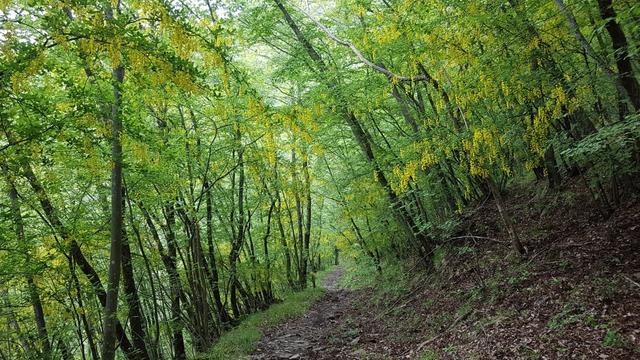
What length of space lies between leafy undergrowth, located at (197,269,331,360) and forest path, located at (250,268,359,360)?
0.87ft

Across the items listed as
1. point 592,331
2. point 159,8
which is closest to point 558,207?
point 592,331

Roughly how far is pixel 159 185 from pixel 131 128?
298 cm

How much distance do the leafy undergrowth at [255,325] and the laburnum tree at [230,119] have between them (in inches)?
33.5

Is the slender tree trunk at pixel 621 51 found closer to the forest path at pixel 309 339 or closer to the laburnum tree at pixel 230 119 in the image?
the laburnum tree at pixel 230 119

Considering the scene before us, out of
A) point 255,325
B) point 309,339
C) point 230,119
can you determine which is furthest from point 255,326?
point 230,119

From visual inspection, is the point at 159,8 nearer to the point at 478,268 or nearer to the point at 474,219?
the point at 478,268

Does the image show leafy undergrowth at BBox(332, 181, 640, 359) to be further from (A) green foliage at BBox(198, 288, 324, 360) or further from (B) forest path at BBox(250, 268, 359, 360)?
(A) green foliage at BBox(198, 288, 324, 360)

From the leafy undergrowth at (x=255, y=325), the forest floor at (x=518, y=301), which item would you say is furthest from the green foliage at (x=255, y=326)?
the forest floor at (x=518, y=301)

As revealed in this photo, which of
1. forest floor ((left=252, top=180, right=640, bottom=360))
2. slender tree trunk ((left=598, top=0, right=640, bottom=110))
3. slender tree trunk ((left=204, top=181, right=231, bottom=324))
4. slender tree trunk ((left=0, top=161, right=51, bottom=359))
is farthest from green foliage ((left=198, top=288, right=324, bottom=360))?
slender tree trunk ((left=598, top=0, right=640, bottom=110))

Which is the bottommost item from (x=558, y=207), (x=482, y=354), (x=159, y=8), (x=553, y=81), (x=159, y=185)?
(x=482, y=354)

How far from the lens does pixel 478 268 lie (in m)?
8.46

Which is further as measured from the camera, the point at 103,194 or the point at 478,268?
the point at 103,194

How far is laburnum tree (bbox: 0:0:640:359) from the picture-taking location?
4.95 m

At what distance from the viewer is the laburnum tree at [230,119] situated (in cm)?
495
